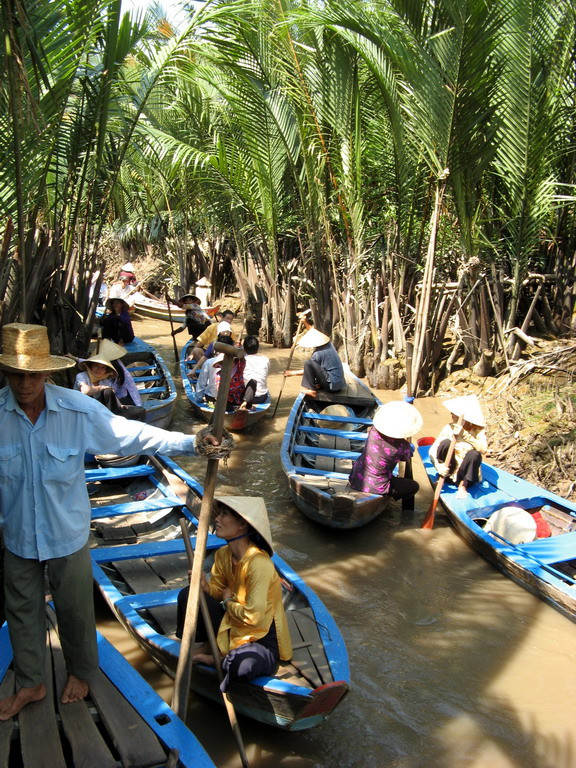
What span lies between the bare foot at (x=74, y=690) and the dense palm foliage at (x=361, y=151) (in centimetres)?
274

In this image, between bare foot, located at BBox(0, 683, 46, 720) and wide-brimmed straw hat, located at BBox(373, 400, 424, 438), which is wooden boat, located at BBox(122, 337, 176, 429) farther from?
bare foot, located at BBox(0, 683, 46, 720)

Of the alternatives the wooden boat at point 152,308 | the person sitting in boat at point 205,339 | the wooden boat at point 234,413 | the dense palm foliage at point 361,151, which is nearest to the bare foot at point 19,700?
the dense palm foliage at point 361,151

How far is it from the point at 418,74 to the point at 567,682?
654cm

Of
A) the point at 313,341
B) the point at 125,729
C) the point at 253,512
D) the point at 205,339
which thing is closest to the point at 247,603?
the point at 253,512

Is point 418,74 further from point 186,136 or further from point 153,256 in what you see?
point 153,256

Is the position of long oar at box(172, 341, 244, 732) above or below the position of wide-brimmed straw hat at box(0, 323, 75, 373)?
below

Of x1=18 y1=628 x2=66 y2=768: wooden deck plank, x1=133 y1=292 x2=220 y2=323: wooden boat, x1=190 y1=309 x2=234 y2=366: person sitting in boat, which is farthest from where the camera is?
x1=133 y1=292 x2=220 y2=323: wooden boat

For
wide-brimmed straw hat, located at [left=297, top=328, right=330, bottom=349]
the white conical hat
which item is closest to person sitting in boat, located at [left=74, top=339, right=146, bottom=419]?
wide-brimmed straw hat, located at [left=297, top=328, right=330, bottom=349]

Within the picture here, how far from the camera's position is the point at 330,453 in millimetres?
6711

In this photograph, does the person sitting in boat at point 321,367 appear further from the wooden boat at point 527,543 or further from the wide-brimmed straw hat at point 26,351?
the wide-brimmed straw hat at point 26,351

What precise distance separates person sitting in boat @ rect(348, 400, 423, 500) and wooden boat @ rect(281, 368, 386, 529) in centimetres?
11

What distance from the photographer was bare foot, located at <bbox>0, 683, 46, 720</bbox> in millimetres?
2783

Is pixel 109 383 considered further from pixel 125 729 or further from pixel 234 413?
pixel 125 729

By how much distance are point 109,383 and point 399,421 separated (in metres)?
3.12
